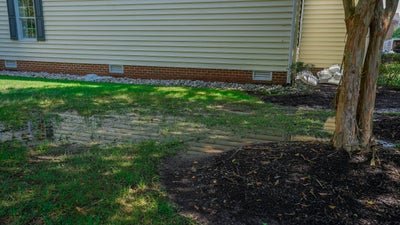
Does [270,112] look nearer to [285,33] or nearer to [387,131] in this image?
[387,131]

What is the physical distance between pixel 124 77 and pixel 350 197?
8728mm

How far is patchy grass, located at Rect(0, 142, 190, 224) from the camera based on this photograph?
2279 mm

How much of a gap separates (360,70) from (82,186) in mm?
2718

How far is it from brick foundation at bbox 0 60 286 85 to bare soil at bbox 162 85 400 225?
18.1 feet

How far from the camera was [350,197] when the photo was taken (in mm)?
2436

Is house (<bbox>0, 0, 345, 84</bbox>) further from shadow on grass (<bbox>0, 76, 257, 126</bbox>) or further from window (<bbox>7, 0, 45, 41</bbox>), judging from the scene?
shadow on grass (<bbox>0, 76, 257, 126</bbox>)

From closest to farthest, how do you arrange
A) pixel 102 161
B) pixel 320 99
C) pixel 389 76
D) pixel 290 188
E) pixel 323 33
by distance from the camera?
pixel 290 188, pixel 102 161, pixel 320 99, pixel 389 76, pixel 323 33

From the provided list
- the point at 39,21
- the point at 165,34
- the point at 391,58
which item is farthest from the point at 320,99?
the point at 39,21

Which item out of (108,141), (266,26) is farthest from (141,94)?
(266,26)

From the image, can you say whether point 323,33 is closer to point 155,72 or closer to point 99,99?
point 155,72

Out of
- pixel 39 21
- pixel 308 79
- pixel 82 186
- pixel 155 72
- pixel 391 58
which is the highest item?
pixel 39 21

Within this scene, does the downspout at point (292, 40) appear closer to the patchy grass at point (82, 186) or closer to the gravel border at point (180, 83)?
the gravel border at point (180, 83)

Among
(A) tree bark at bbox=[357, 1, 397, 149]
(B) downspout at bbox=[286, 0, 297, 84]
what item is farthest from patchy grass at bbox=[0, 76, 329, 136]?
(B) downspout at bbox=[286, 0, 297, 84]

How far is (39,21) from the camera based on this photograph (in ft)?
35.0
